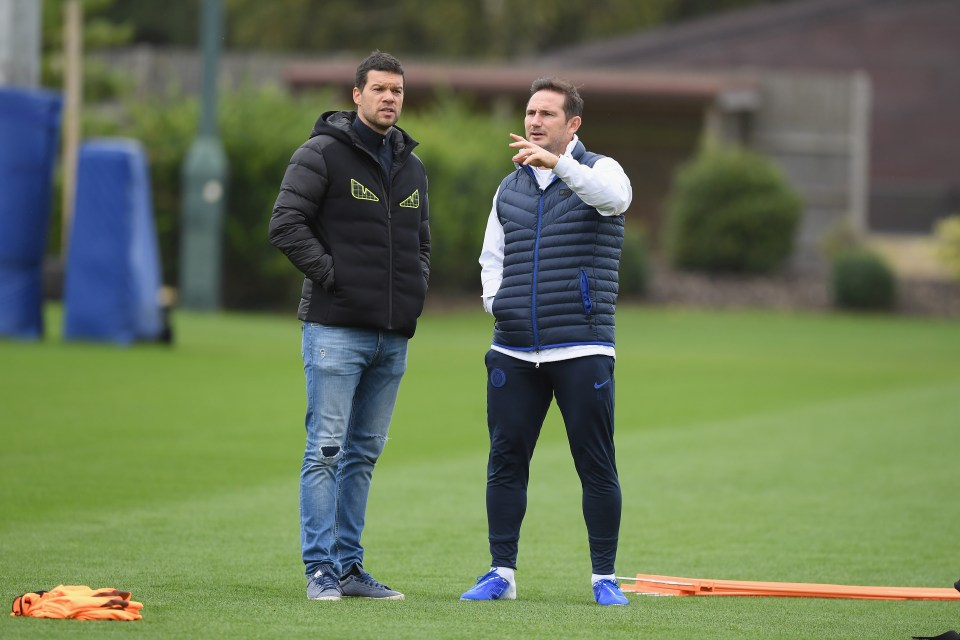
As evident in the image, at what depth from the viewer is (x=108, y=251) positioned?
18.0m

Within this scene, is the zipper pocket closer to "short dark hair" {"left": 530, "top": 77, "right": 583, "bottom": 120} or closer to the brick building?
"short dark hair" {"left": 530, "top": 77, "right": 583, "bottom": 120}

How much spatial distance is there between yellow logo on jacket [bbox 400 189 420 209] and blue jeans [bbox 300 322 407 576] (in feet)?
1.80

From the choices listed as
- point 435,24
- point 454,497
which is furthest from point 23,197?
point 435,24

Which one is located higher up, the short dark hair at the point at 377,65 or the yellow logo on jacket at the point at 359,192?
the short dark hair at the point at 377,65

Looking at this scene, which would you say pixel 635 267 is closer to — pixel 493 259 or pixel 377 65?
pixel 493 259

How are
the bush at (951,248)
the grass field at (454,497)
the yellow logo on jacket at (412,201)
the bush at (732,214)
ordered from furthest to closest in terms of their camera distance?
1. the bush at (951,248)
2. the bush at (732,214)
3. the yellow logo on jacket at (412,201)
4. the grass field at (454,497)

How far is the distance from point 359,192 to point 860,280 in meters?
25.6

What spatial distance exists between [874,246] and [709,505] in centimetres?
2462

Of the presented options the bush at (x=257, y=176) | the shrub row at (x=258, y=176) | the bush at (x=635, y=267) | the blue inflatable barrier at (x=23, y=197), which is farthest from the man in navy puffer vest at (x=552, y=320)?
the bush at (x=635, y=267)

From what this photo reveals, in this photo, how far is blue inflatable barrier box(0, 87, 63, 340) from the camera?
17.8m

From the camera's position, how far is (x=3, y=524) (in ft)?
26.5

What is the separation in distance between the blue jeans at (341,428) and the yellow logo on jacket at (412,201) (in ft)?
1.80

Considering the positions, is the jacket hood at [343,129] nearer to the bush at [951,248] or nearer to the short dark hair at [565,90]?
the short dark hair at [565,90]

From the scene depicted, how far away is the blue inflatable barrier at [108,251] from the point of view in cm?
1792
